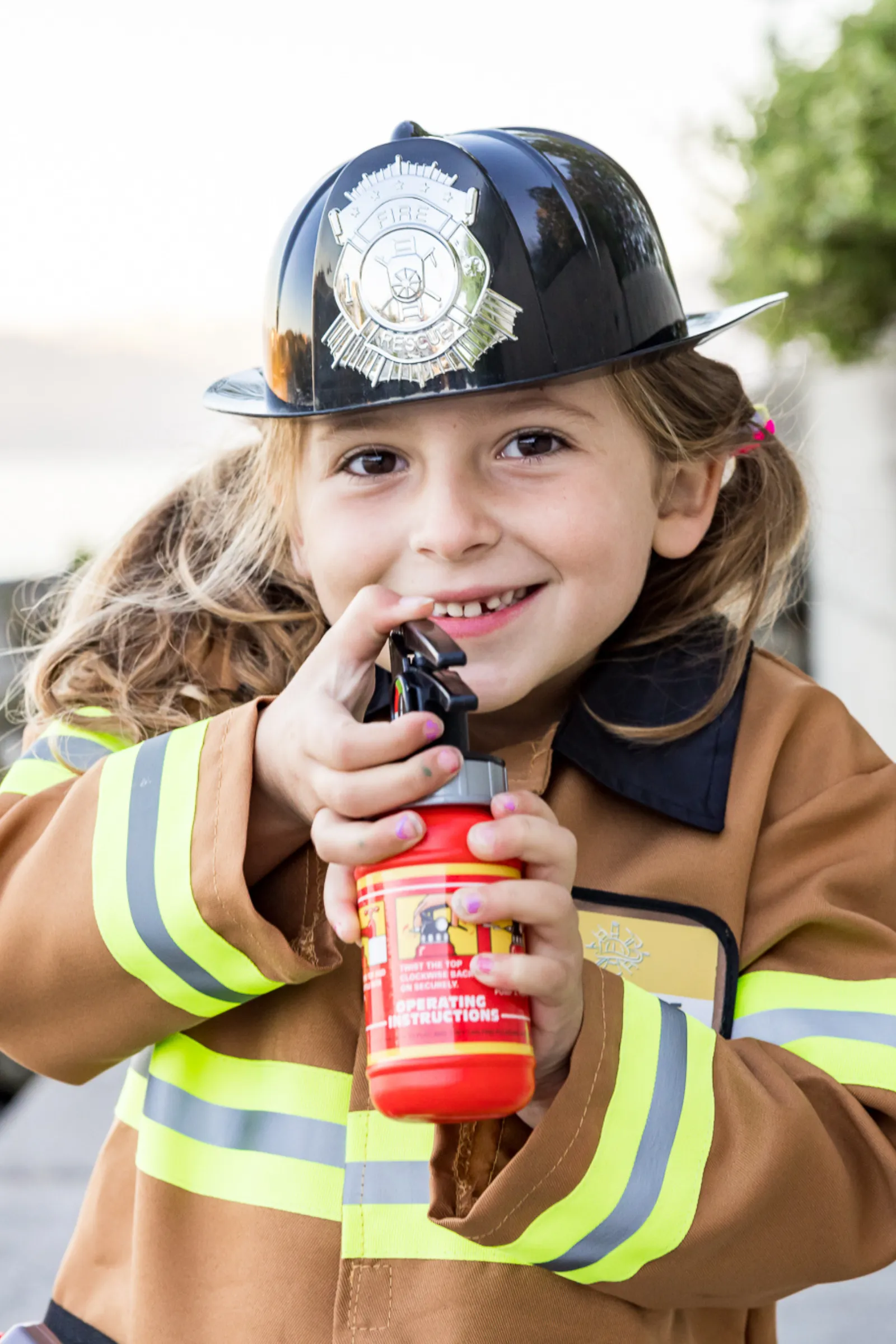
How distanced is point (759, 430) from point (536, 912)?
1.12 metres

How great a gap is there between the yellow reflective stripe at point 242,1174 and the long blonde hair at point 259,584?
0.55 m

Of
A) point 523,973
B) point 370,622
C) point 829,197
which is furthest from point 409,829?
point 829,197

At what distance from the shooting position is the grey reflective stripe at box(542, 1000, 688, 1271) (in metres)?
1.52

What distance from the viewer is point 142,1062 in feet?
6.43

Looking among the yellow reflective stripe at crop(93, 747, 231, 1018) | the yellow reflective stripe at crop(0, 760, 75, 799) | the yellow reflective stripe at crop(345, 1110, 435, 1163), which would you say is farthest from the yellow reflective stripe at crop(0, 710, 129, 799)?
the yellow reflective stripe at crop(345, 1110, 435, 1163)

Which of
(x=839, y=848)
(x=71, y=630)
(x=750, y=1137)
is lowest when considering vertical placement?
(x=750, y=1137)

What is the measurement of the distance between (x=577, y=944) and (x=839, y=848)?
0.58 meters

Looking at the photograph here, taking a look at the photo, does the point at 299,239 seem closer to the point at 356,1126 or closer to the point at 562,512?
the point at 562,512

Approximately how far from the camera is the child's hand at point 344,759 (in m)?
1.29

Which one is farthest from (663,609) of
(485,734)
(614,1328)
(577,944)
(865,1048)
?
(614,1328)

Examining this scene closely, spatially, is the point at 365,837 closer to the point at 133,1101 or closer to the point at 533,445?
the point at 533,445

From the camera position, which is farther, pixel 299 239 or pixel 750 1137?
pixel 299 239

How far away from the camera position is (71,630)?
212 centimetres

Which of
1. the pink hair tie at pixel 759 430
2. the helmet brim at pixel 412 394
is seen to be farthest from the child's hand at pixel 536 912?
the pink hair tie at pixel 759 430
